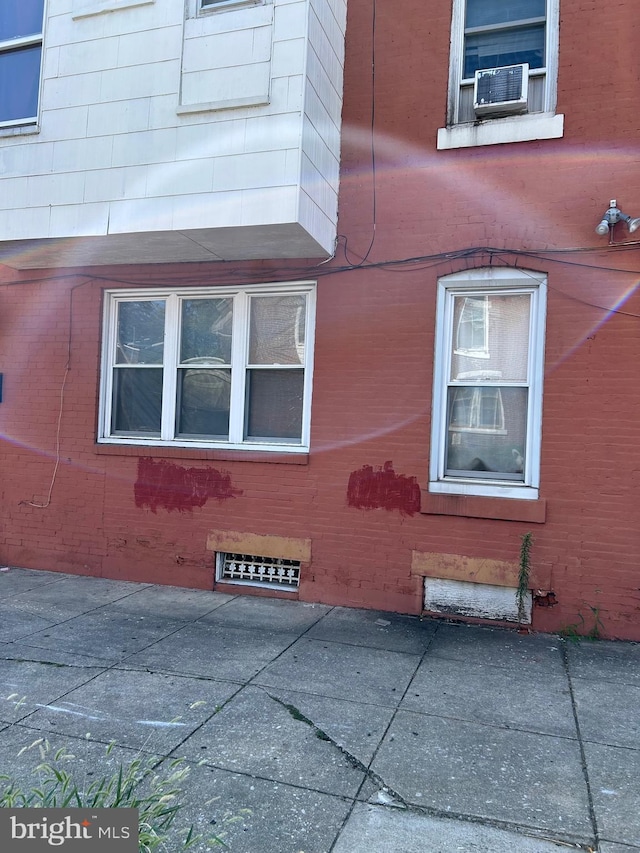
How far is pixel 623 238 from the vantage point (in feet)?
17.2

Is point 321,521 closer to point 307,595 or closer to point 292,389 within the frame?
point 307,595

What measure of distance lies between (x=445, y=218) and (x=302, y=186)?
1436 mm

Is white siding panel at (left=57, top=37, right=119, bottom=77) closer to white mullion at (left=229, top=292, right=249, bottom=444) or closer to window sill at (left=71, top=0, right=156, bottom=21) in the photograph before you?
window sill at (left=71, top=0, right=156, bottom=21)

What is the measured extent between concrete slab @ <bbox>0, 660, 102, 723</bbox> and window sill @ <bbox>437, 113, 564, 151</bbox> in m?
5.33

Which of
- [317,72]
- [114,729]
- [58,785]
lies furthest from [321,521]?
[317,72]

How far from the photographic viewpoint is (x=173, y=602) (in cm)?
595

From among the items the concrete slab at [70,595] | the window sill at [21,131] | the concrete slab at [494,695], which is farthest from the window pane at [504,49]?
the concrete slab at [70,595]

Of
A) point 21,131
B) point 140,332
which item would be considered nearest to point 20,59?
point 21,131

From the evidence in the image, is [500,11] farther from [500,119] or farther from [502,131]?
[502,131]

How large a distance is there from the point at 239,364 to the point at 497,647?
3584 mm

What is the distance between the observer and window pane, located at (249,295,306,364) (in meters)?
6.28

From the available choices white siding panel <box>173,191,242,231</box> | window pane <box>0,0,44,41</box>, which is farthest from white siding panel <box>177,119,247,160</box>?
window pane <box>0,0,44,41</box>

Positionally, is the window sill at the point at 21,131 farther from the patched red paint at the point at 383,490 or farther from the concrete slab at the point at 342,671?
the concrete slab at the point at 342,671

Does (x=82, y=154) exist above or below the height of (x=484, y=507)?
above
